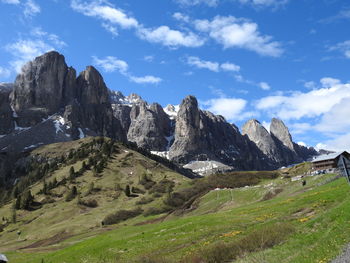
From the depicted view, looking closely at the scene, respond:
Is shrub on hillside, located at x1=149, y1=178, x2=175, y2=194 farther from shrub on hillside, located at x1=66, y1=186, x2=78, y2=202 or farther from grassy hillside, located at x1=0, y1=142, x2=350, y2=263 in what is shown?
shrub on hillside, located at x1=66, y1=186, x2=78, y2=202

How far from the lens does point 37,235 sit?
11725cm

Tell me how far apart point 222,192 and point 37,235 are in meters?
67.1

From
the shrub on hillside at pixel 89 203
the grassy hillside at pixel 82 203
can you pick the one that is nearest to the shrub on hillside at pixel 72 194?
the grassy hillside at pixel 82 203

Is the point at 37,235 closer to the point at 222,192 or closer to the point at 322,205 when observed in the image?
the point at 222,192

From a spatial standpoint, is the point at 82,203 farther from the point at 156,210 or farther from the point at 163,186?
the point at 156,210

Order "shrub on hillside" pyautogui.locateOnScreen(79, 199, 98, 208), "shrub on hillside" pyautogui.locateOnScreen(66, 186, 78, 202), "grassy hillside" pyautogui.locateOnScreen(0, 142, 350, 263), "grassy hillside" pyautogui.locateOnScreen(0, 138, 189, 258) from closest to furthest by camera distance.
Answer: "grassy hillside" pyautogui.locateOnScreen(0, 142, 350, 263) → "grassy hillside" pyautogui.locateOnScreen(0, 138, 189, 258) → "shrub on hillside" pyautogui.locateOnScreen(79, 199, 98, 208) → "shrub on hillside" pyautogui.locateOnScreen(66, 186, 78, 202)

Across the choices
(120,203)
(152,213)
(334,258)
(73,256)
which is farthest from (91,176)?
(334,258)

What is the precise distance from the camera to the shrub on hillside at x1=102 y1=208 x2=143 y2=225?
114125mm

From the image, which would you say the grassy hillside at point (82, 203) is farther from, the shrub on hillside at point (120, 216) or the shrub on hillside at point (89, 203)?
the shrub on hillside at point (120, 216)

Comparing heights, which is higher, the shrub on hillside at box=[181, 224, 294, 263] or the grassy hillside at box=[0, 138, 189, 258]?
the grassy hillside at box=[0, 138, 189, 258]

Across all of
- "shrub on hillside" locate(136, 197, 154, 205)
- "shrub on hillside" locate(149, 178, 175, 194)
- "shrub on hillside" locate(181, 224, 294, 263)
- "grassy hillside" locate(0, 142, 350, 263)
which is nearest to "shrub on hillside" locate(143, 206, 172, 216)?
"grassy hillside" locate(0, 142, 350, 263)

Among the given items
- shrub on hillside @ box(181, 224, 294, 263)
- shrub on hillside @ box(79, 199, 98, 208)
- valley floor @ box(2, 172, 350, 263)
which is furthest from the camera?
shrub on hillside @ box(79, 199, 98, 208)

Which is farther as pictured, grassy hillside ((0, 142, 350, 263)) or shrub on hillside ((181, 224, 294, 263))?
shrub on hillside ((181, 224, 294, 263))

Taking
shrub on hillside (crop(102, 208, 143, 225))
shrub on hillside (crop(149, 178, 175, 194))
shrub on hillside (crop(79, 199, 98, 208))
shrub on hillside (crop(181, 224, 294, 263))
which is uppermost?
shrub on hillside (crop(149, 178, 175, 194))
